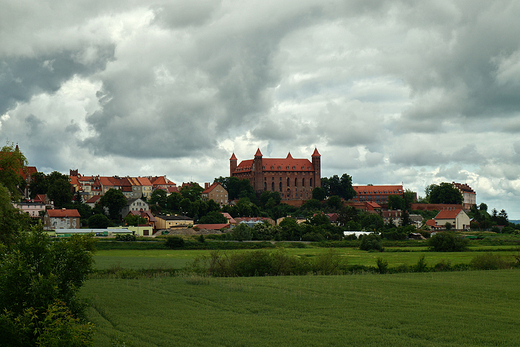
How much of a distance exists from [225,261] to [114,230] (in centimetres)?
5410

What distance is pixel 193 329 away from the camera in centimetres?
1895

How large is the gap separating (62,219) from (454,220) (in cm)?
8772

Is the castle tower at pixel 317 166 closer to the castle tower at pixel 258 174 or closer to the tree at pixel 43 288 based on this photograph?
the castle tower at pixel 258 174

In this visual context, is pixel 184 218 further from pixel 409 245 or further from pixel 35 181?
pixel 409 245

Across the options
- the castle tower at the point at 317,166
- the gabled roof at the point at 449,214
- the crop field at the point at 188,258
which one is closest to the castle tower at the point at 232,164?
the castle tower at the point at 317,166

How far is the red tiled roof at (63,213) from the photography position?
93438mm

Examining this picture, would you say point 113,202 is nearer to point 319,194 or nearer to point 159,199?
point 159,199

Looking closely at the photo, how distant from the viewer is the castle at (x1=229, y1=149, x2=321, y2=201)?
159375 mm

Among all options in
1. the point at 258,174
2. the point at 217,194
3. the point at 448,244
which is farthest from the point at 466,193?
the point at 448,244

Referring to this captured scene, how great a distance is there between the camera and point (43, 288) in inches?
555

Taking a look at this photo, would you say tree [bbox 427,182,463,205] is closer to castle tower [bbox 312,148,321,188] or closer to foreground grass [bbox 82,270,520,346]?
castle tower [bbox 312,148,321,188]

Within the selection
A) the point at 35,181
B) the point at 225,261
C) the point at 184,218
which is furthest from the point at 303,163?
the point at 225,261

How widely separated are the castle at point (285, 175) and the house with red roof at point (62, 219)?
2812 inches

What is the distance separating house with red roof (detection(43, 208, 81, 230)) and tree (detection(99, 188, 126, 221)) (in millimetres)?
9184
